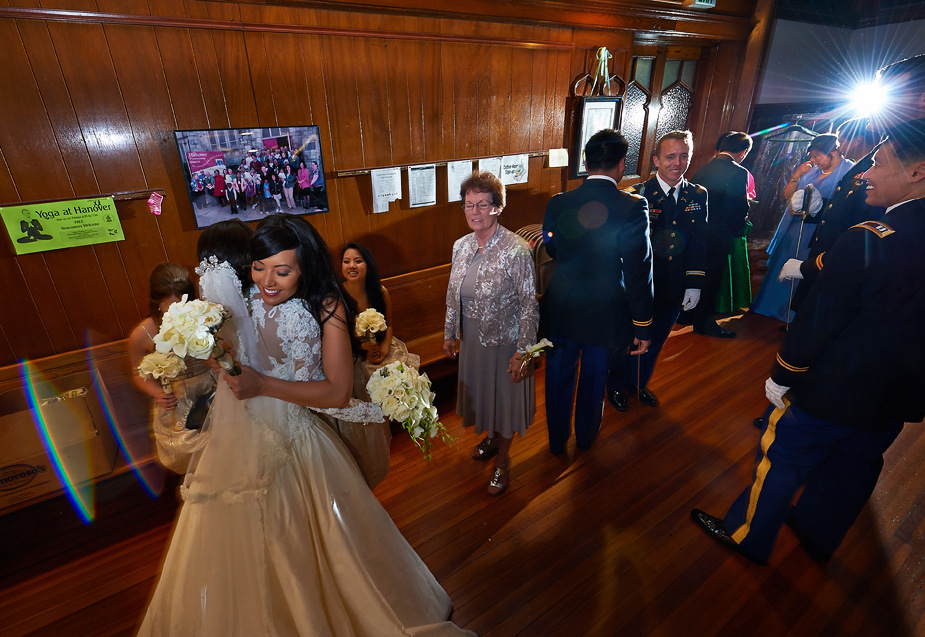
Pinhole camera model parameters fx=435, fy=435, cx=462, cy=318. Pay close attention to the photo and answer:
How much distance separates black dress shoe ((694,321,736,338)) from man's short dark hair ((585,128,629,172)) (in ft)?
10.1

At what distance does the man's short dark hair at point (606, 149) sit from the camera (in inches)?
89.4

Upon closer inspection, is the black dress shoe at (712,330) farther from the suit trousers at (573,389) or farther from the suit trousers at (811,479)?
the suit trousers at (811,479)

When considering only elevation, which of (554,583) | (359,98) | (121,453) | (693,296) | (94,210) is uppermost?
(359,98)

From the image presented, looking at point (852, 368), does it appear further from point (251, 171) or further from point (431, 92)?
point (251, 171)

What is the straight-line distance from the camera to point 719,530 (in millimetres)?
2406

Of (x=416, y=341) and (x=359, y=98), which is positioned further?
(x=416, y=341)

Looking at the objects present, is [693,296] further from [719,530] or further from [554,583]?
[554,583]

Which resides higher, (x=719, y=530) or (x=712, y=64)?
(x=712, y=64)

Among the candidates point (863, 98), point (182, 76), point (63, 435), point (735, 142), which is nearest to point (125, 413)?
point (63, 435)

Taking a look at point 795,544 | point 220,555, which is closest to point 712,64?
point 795,544

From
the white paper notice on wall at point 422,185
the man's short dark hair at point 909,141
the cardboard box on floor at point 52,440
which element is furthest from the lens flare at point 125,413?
the man's short dark hair at point 909,141

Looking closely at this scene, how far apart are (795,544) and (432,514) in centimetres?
201

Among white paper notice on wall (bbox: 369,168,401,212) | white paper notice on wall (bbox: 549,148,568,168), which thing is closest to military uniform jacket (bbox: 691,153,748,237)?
white paper notice on wall (bbox: 549,148,568,168)

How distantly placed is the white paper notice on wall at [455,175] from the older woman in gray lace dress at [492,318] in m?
1.19
